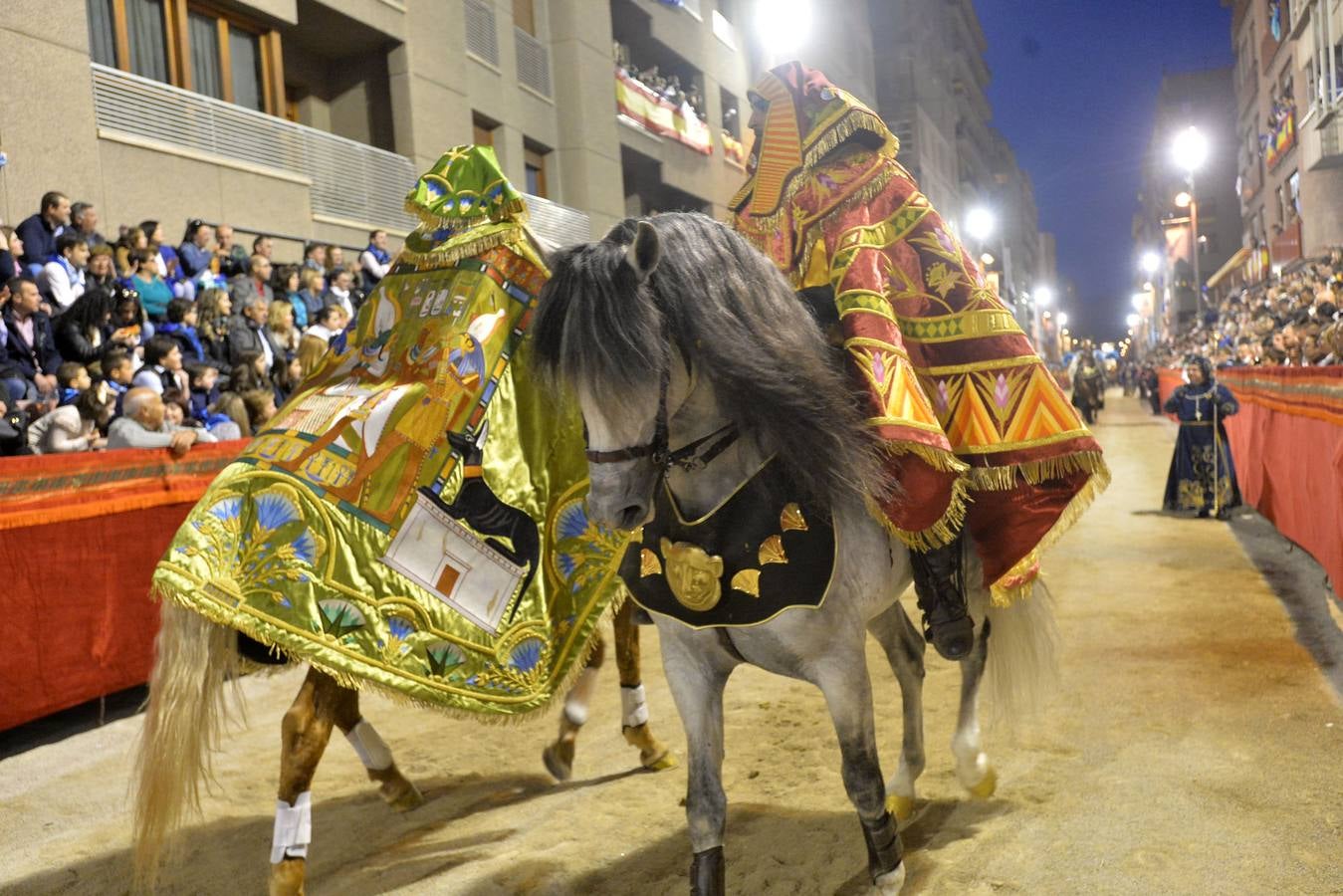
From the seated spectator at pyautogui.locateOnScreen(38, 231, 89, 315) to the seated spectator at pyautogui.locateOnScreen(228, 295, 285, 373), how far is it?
1.08m

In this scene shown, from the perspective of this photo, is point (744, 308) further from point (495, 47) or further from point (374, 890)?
point (495, 47)

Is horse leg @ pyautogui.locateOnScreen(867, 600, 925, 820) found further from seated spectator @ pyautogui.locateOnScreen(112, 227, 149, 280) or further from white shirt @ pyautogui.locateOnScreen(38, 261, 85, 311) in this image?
seated spectator @ pyautogui.locateOnScreen(112, 227, 149, 280)

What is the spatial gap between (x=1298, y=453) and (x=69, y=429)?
884cm

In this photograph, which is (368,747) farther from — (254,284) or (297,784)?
(254,284)

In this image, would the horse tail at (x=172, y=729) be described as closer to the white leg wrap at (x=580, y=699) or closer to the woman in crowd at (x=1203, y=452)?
the white leg wrap at (x=580, y=699)

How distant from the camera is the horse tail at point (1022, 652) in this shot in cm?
402

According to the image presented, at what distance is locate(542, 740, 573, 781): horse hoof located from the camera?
4.39 meters

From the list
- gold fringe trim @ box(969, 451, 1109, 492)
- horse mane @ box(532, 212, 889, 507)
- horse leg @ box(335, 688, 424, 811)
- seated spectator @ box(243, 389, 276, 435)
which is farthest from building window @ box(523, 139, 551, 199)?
horse mane @ box(532, 212, 889, 507)

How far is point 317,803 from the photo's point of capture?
4.34 meters

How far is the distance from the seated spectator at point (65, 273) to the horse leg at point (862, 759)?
6.38 metres

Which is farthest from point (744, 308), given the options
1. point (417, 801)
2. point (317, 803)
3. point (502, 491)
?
point (317, 803)

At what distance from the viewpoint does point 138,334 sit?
286 inches

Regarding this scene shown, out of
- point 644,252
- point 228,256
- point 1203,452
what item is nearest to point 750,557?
point 644,252

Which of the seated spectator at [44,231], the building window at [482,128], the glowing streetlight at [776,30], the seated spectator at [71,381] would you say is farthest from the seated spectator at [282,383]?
the glowing streetlight at [776,30]
